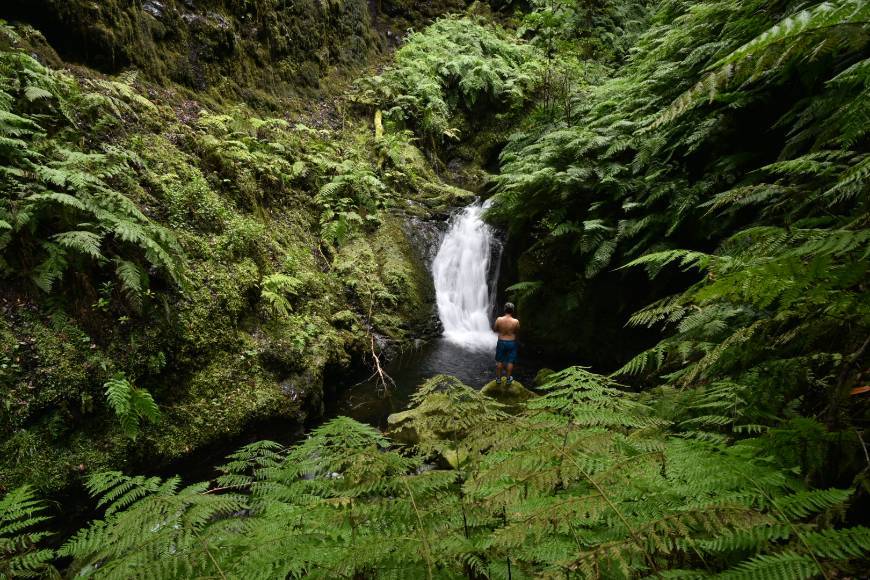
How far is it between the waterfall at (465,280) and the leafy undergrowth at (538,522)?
27.3 ft

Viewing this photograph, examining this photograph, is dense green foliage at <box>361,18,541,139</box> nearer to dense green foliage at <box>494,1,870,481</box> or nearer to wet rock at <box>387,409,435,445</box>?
dense green foliage at <box>494,1,870,481</box>

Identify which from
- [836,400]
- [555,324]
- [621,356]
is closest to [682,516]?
[836,400]

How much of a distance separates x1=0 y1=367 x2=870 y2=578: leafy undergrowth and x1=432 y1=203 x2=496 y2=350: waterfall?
8.31m

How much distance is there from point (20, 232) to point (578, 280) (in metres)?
8.00

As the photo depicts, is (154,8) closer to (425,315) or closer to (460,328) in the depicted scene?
(425,315)

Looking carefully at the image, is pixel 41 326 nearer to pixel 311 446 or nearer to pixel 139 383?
pixel 139 383

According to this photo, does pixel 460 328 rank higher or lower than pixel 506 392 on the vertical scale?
higher

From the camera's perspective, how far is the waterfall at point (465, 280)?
33.4ft

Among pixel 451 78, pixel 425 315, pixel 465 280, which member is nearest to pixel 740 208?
pixel 425 315

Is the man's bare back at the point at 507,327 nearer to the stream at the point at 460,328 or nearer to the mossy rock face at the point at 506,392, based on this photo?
the mossy rock face at the point at 506,392

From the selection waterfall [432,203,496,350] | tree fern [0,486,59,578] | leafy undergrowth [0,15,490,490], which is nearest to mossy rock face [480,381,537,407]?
leafy undergrowth [0,15,490,490]

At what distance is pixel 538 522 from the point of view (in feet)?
3.66

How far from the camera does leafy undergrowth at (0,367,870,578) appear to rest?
0.98 meters

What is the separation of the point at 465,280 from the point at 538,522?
31.3 feet
